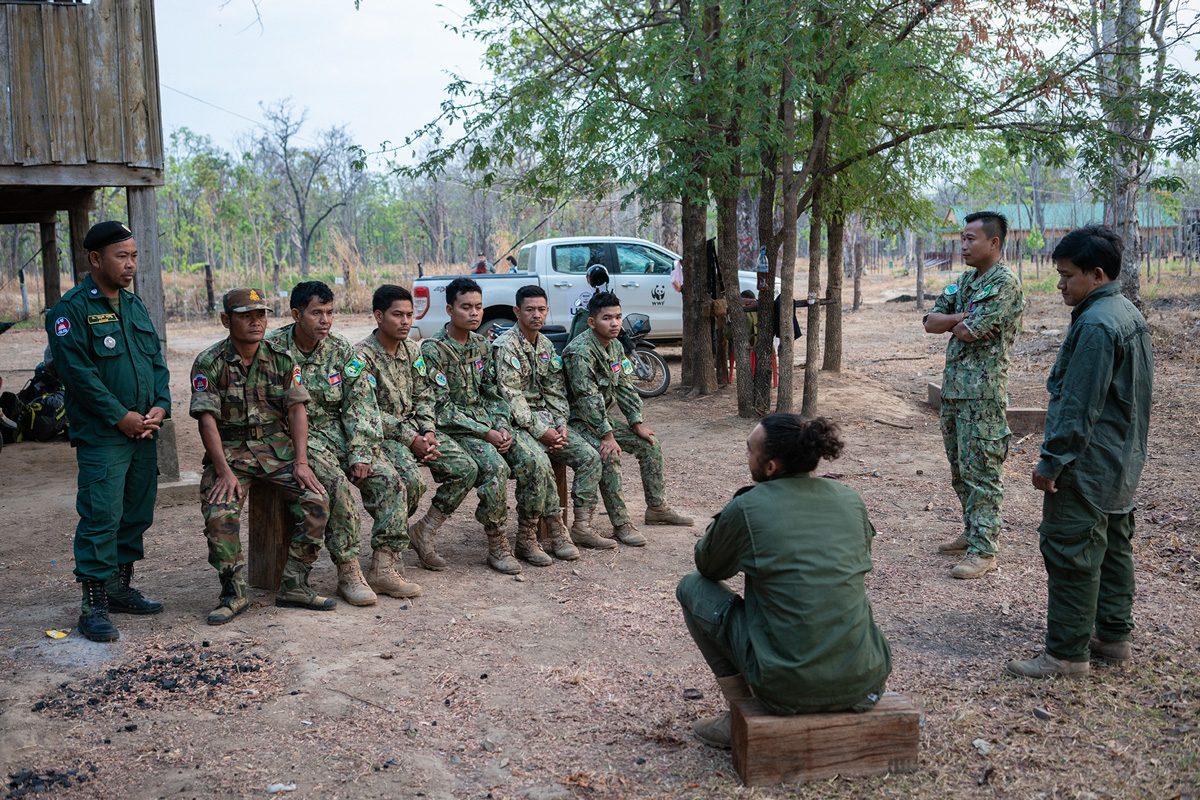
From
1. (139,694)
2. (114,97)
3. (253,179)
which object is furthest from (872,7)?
(253,179)

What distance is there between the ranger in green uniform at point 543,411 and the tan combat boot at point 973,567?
1983 millimetres

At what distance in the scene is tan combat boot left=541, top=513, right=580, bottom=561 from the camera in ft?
17.6

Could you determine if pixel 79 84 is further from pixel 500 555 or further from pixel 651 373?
pixel 651 373

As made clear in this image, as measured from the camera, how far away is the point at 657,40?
8273 mm

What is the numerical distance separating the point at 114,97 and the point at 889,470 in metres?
6.58

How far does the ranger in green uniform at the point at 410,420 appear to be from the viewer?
16.1ft

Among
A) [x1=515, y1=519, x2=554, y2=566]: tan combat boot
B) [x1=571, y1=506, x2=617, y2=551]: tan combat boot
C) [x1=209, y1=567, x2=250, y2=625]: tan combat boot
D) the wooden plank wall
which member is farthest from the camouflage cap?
the wooden plank wall

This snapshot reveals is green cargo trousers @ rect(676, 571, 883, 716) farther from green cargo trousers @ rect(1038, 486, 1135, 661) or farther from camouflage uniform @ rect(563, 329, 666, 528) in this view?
camouflage uniform @ rect(563, 329, 666, 528)

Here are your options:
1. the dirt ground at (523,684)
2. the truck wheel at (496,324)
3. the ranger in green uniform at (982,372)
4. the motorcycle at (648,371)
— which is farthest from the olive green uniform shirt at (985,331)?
the truck wheel at (496,324)

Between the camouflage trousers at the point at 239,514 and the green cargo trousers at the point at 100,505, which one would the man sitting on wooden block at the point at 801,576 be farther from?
the green cargo trousers at the point at 100,505

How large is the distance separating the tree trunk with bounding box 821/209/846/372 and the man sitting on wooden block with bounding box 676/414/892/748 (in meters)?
8.02

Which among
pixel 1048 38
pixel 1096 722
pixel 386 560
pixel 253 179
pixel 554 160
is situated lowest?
pixel 1096 722

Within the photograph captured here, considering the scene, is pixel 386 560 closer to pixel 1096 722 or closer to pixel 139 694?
pixel 139 694

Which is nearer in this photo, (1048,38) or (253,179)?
(1048,38)
